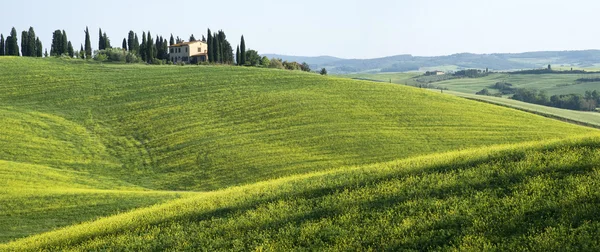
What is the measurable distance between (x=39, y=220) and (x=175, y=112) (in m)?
39.8

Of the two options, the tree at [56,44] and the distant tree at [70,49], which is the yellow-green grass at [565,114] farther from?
the tree at [56,44]

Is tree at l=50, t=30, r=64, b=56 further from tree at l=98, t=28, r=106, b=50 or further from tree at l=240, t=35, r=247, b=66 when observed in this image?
tree at l=240, t=35, r=247, b=66

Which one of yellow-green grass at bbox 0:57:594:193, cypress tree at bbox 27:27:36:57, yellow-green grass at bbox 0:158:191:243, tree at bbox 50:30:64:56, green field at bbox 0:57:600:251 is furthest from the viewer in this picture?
tree at bbox 50:30:64:56

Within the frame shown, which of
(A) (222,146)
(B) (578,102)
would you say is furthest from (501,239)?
(B) (578,102)

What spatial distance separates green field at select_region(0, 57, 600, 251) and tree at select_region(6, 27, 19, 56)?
81.5ft

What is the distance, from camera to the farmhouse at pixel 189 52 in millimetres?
137000

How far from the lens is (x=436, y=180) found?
21.1 m

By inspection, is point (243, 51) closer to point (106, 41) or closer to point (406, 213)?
point (106, 41)

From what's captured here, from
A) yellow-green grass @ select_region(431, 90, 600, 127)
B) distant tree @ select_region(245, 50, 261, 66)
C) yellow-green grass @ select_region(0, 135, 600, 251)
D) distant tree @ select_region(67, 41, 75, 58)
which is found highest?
distant tree @ select_region(67, 41, 75, 58)

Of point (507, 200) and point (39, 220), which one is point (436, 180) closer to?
point (507, 200)

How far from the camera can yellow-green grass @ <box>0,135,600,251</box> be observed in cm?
1579

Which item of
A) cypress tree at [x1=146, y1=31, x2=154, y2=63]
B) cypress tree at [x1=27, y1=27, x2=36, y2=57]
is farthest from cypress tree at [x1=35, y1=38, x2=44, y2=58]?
cypress tree at [x1=146, y1=31, x2=154, y2=63]

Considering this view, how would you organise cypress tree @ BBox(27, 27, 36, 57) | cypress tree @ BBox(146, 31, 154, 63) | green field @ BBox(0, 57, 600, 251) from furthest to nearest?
cypress tree @ BBox(27, 27, 36, 57) < cypress tree @ BBox(146, 31, 154, 63) < green field @ BBox(0, 57, 600, 251)

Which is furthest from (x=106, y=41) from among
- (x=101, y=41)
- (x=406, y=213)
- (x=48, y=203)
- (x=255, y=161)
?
(x=406, y=213)
